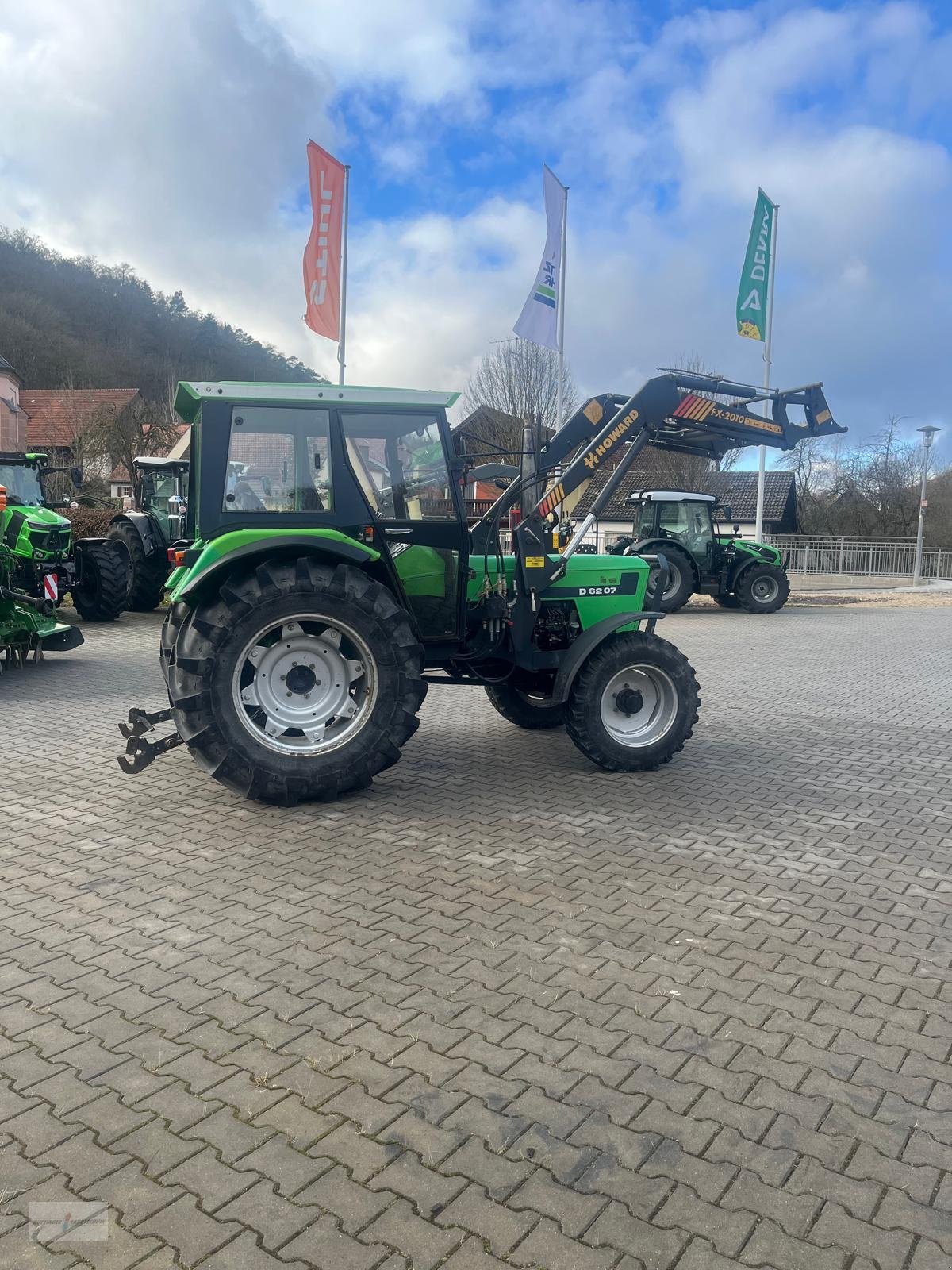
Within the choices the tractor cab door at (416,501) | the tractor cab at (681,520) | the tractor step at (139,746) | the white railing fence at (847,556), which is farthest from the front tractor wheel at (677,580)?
the white railing fence at (847,556)

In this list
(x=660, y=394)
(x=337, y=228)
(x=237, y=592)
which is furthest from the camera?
(x=337, y=228)

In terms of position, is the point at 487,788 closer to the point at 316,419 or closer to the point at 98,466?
the point at 316,419

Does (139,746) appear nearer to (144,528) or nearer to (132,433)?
(144,528)

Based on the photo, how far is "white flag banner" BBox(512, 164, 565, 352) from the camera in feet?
60.7

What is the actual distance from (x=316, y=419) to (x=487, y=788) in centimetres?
254

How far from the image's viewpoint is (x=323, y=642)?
5.80m

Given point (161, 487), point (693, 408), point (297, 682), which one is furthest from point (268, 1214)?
point (161, 487)

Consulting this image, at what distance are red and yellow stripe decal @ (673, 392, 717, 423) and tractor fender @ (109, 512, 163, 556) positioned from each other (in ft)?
36.5

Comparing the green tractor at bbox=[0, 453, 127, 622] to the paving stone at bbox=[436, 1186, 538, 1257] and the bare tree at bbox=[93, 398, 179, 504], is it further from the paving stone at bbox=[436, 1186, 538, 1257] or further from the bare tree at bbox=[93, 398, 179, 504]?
the bare tree at bbox=[93, 398, 179, 504]

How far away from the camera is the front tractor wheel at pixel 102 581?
48.2ft

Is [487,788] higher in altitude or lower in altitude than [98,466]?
lower

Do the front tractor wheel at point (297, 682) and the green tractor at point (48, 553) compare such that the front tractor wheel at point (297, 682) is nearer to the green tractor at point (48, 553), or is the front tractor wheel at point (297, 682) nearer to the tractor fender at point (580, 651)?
the tractor fender at point (580, 651)

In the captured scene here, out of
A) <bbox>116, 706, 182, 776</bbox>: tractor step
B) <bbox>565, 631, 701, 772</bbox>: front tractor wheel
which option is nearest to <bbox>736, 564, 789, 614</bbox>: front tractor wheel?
<bbox>565, 631, 701, 772</bbox>: front tractor wheel

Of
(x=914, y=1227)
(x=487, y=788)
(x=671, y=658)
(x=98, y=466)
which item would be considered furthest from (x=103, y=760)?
(x=98, y=466)
